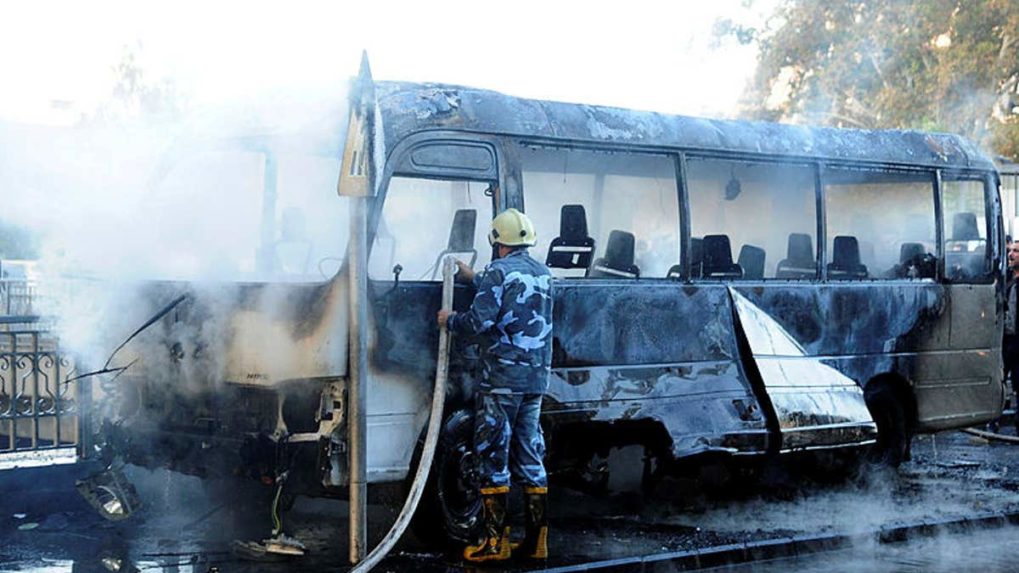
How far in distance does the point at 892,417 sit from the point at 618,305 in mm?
3686

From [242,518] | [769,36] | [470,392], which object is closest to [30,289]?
[242,518]

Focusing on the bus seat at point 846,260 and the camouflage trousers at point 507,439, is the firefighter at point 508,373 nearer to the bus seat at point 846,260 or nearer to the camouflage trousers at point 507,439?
the camouflage trousers at point 507,439

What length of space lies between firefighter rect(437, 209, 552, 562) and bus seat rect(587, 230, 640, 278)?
66.0 inches

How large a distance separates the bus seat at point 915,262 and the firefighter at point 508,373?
207 inches

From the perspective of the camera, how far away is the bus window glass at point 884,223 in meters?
12.8

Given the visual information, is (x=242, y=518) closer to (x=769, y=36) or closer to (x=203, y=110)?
(x=203, y=110)

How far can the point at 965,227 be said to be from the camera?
13547 millimetres

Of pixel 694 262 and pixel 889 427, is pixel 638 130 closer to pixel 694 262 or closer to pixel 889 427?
pixel 694 262

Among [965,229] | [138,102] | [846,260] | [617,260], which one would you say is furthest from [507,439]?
[965,229]

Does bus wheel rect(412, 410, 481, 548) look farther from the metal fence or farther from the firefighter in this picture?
the metal fence

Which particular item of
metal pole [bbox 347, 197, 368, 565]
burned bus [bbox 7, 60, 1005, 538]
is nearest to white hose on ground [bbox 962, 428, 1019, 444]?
burned bus [bbox 7, 60, 1005, 538]

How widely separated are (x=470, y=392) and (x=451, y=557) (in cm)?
104

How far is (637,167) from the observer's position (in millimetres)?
11164

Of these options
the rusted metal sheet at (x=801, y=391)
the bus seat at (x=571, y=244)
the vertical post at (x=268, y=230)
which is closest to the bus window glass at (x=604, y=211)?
the bus seat at (x=571, y=244)
